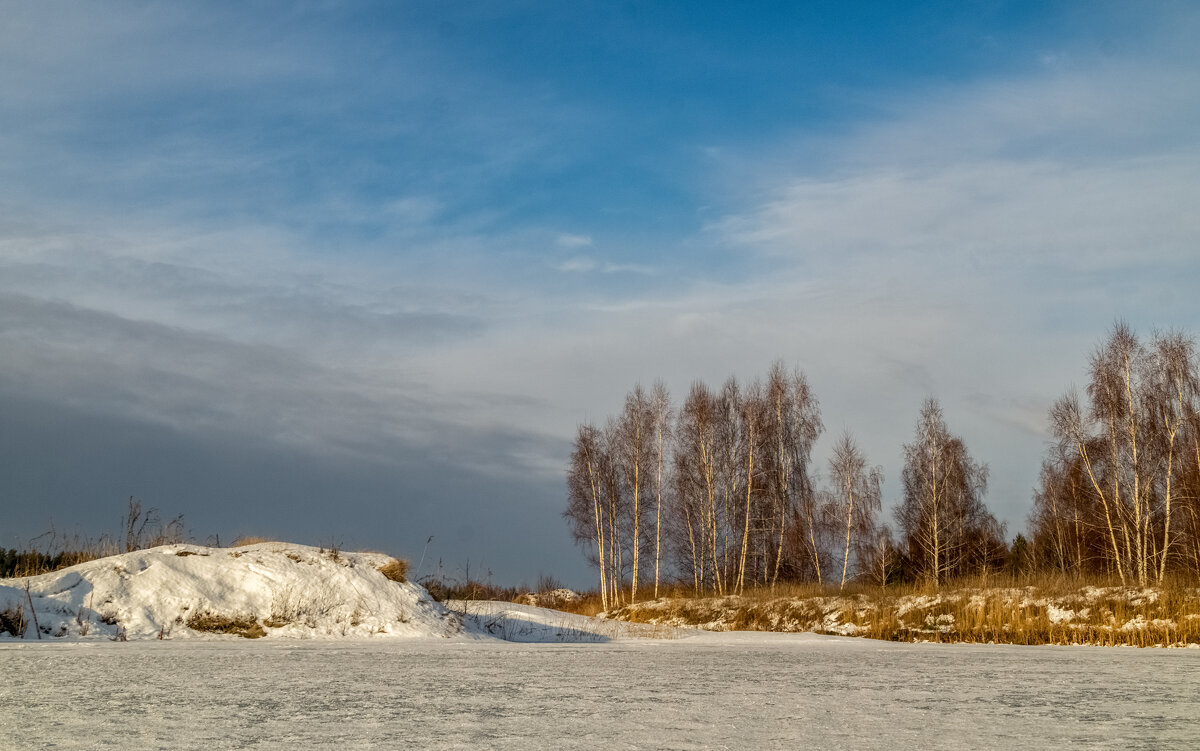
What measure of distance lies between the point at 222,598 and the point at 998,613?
1370 cm

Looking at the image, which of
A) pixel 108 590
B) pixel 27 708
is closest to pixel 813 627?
pixel 108 590

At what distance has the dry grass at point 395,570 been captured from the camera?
13133mm

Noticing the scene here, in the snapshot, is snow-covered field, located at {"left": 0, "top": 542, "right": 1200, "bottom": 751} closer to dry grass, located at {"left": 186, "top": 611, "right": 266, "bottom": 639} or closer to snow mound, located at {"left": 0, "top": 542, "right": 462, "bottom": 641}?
snow mound, located at {"left": 0, "top": 542, "right": 462, "bottom": 641}

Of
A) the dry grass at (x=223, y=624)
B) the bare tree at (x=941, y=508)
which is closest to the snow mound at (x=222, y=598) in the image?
the dry grass at (x=223, y=624)

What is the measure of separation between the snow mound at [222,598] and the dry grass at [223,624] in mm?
12

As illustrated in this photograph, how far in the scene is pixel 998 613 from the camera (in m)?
16.6

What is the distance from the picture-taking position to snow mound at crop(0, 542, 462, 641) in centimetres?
984

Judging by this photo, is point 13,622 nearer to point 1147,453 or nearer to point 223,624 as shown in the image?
point 223,624

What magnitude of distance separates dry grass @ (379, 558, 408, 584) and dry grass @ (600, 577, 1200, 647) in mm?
10159

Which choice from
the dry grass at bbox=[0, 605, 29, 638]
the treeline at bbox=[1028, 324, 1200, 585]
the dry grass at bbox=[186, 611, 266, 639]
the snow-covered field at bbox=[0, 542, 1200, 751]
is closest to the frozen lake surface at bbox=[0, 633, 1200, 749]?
the snow-covered field at bbox=[0, 542, 1200, 751]

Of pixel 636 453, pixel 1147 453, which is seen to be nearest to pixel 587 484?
pixel 636 453

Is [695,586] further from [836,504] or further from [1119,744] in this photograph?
[1119,744]

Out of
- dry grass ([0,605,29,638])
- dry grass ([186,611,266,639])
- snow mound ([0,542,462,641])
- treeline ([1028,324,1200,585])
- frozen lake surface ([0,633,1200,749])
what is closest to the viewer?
frozen lake surface ([0,633,1200,749])

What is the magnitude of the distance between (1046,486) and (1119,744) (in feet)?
135
